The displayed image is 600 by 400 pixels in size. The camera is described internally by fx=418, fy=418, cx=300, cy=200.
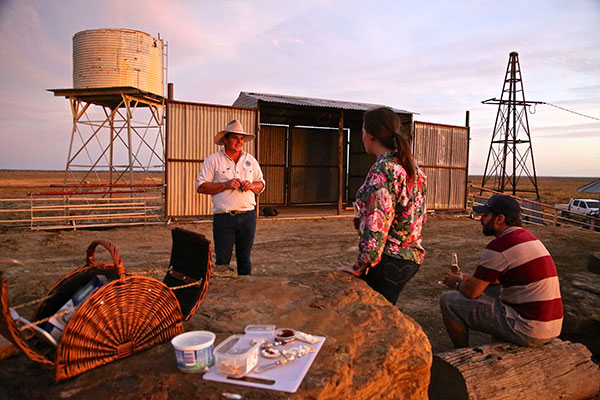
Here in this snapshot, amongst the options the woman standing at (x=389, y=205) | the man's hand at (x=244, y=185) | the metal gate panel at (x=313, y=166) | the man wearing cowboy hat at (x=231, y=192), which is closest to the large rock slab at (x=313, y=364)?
the woman standing at (x=389, y=205)

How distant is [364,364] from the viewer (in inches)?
81.2

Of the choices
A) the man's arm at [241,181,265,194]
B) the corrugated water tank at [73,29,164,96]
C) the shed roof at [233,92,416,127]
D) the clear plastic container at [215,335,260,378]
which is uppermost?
the corrugated water tank at [73,29,164,96]

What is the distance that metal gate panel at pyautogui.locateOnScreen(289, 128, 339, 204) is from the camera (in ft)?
58.6

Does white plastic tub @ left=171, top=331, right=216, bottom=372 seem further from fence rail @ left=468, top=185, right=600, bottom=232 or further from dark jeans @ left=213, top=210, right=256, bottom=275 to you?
fence rail @ left=468, top=185, right=600, bottom=232

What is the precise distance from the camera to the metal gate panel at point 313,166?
1786 cm

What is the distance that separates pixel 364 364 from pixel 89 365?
127cm

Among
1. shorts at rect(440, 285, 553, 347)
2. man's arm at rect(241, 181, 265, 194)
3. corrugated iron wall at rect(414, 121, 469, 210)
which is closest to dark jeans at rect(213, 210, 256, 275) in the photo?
man's arm at rect(241, 181, 265, 194)

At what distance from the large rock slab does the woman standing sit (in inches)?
12.2

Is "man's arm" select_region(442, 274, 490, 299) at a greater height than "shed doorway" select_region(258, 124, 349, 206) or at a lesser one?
lesser

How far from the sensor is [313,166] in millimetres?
18266

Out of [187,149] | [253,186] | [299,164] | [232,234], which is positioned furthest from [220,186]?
[299,164]

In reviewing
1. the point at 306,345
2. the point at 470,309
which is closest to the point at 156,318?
the point at 306,345

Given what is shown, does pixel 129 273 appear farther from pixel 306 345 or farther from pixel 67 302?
pixel 306 345

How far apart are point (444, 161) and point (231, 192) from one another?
→ 1351cm
